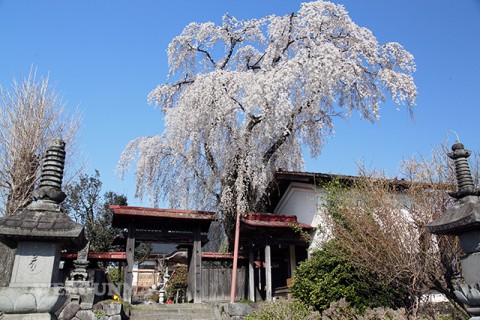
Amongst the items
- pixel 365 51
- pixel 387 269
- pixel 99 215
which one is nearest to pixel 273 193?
pixel 365 51

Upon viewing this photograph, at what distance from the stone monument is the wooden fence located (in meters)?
9.37

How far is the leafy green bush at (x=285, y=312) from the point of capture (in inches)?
367

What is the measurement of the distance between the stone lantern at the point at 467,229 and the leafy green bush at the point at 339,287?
3732 mm

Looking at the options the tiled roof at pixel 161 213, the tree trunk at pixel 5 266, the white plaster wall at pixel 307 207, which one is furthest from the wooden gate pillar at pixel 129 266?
the white plaster wall at pixel 307 207

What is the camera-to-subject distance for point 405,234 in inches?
375

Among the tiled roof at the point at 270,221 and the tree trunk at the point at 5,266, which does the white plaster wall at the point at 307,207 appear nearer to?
the tiled roof at the point at 270,221

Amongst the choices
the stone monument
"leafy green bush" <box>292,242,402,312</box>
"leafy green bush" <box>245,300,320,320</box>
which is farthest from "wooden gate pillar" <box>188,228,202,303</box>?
the stone monument

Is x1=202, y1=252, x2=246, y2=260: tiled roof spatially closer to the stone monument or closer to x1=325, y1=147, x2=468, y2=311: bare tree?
x1=325, y1=147, x2=468, y2=311: bare tree

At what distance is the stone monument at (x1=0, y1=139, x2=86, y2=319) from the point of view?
5.41 meters

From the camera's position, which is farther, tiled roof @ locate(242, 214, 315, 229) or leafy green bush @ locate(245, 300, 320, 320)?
tiled roof @ locate(242, 214, 315, 229)

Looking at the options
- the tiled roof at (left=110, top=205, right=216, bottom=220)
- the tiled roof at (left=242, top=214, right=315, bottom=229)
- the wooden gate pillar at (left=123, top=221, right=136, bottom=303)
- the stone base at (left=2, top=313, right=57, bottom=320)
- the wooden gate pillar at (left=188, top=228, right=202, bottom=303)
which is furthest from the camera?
the wooden gate pillar at (left=188, top=228, right=202, bottom=303)

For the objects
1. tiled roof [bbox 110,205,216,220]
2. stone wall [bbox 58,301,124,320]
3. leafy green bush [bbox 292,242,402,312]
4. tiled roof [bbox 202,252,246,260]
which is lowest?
stone wall [bbox 58,301,124,320]

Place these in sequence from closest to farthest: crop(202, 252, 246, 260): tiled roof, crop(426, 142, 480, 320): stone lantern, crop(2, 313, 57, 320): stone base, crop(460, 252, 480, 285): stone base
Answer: crop(2, 313, 57, 320): stone base < crop(426, 142, 480, 320): stone lantern < crop(460, 252, 480, 285): stone base < crop(202, 252, 246, 260): tiled roof

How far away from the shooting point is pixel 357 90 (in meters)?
16.0
